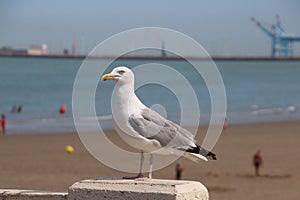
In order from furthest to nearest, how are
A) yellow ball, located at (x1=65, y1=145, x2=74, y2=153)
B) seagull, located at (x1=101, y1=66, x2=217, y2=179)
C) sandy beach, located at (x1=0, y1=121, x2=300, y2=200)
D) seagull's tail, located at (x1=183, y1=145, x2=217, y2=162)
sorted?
yellow ball, located at (x1=65, y1=145, x2=74, y2=153) → sandy beach, located at (x1=0, y1=121, x2=300, y2=200) → seagull's tail, located at (x1=183, y1=145, x2=217, y2=162) → seagull, located at (x1=101, y1=66, x2=217, y2=179)

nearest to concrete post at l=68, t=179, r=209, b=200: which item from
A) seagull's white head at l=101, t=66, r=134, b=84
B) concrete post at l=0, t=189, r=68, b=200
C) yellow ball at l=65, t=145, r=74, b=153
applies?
concrete post at l=0, t=189, r=68, b=200

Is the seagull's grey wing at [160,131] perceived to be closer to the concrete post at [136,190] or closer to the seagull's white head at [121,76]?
the seagull's white head at [121,76]

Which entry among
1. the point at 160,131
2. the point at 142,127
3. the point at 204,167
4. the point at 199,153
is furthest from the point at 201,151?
the point at 204,167

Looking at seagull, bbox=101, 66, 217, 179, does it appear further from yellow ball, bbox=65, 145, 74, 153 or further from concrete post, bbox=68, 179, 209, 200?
yellow ball, bbox=65, 145, 74, 153

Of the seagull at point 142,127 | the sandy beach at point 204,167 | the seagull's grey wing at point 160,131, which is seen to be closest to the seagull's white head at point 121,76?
the seagull at point 142,127

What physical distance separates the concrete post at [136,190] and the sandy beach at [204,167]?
14065 millimetres

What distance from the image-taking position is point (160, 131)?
19.5ft

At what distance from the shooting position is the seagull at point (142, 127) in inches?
230

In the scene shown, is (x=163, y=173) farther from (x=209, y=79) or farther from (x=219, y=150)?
(x=209, y=79)

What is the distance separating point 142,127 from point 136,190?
0.60 metres

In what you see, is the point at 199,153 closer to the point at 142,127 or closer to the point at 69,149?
the point at 142,127

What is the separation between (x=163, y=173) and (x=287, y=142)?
1110 cm

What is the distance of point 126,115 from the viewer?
582 centimetres

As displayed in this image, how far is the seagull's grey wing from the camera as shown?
5.88 m
